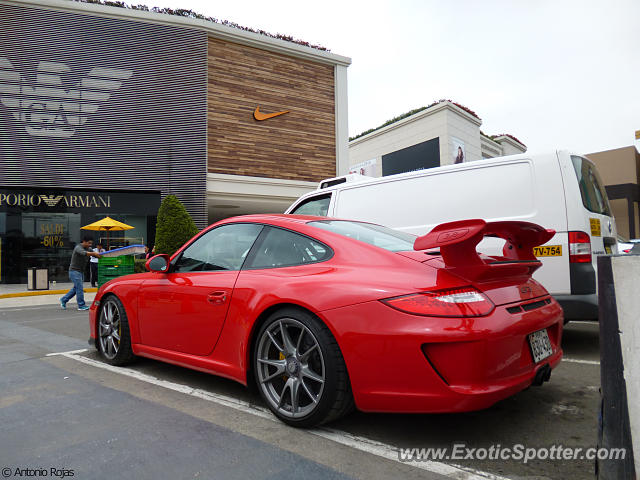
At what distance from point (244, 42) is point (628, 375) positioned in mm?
19877

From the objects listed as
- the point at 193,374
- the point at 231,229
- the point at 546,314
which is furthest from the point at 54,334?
the point at 546,314

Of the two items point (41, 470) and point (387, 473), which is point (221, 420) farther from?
point (387, 473)

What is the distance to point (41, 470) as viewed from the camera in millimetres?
2133

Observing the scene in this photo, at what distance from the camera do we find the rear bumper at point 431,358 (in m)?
2.12

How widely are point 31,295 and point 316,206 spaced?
1066cm

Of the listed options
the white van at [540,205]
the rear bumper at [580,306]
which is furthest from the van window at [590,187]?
the rear bumper at [580,306]

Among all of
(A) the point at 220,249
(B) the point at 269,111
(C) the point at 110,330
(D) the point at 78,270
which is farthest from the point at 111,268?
(B) the point at 269,111

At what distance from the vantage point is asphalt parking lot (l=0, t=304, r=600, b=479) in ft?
6.96

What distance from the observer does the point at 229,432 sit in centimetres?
256

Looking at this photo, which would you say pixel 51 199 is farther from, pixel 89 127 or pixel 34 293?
pixel 34 293

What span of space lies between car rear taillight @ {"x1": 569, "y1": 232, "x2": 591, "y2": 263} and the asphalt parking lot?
103 cm

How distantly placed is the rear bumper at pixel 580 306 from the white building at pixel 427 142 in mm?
24103

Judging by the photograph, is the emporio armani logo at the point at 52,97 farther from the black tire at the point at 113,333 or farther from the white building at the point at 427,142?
the white building at the point at 427,142

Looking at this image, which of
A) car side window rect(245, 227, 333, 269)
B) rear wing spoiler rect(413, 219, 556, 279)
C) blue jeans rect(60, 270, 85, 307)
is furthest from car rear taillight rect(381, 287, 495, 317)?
blue jeans rect(60, 270, 85, 307)
